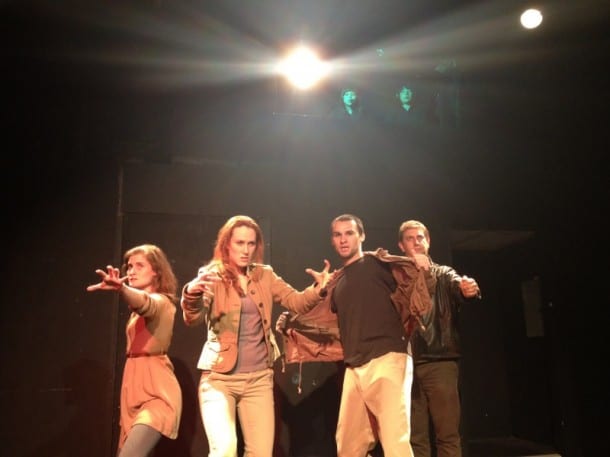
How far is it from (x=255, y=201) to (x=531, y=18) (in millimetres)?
3248

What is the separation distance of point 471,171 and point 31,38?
4366 mm

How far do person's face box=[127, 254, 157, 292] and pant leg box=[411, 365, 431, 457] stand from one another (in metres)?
1.98

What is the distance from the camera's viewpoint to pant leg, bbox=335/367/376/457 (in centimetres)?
308

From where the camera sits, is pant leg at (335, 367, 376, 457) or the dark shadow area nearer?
pant leg at (335, 367, 376, 457)

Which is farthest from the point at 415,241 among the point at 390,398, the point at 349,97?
the point at 349,97

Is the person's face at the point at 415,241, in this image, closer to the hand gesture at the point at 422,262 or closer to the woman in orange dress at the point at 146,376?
the hand gesture at the point at 422,262

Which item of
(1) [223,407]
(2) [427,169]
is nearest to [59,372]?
(1) [223,407]

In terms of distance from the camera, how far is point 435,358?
3.72 metres

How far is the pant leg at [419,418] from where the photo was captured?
12.2 ft

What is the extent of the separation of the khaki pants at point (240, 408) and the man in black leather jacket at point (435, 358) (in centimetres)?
131

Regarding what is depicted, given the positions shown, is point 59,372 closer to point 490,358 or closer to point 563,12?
point 490,358

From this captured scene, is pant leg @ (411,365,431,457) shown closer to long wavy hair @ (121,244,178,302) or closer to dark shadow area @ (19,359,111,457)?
long wavy hair @ (121,244,178,302)

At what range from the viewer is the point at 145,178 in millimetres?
4633

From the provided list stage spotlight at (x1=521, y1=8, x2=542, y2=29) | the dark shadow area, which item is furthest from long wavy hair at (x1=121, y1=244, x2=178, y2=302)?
stage spotlight at (x1=521, y1=8, x2=542, y2=29)
